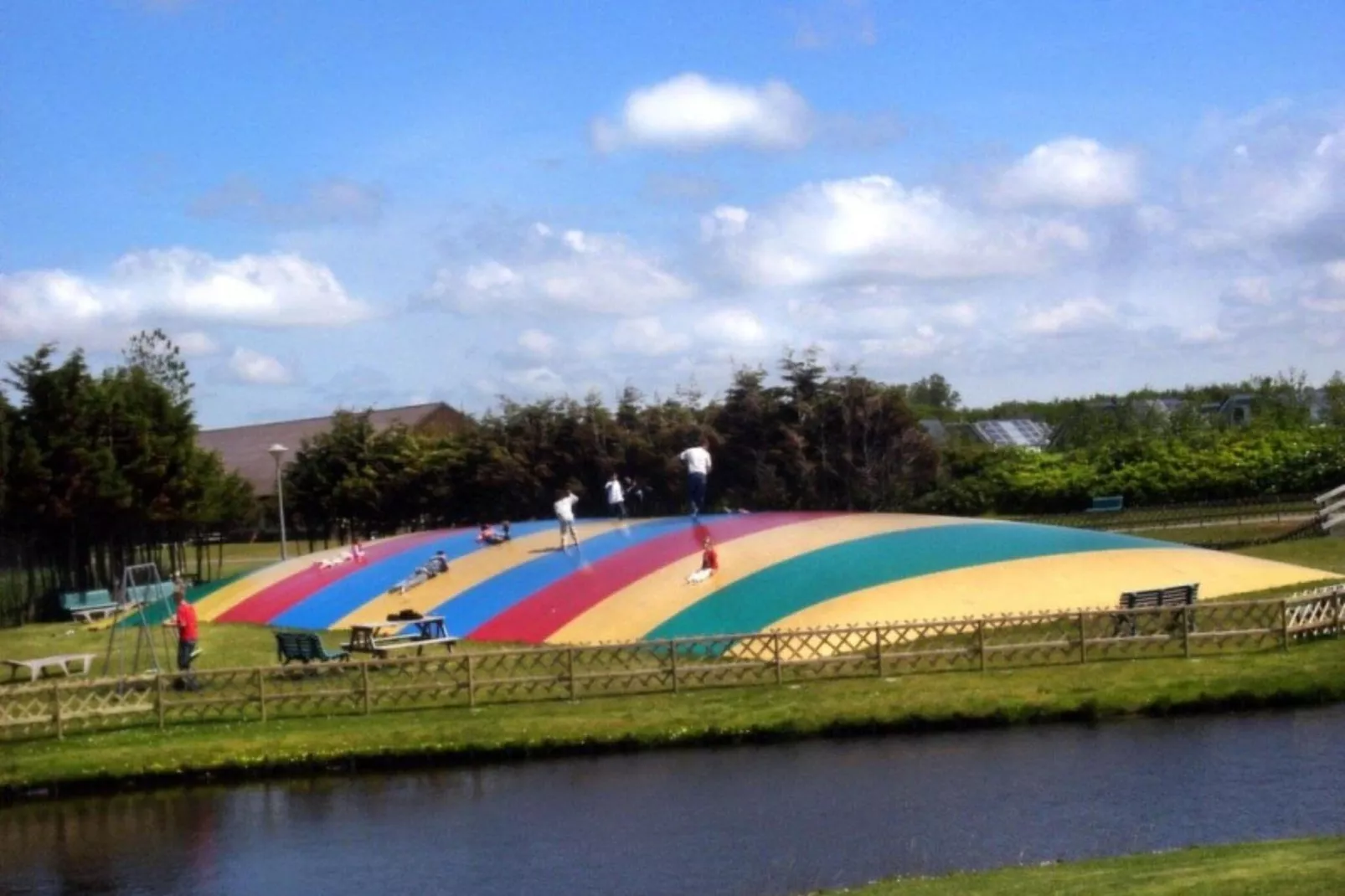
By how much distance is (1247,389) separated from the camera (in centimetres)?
10488

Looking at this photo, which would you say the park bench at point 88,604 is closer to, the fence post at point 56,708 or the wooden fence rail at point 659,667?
the wooden fence rail at point 659,667

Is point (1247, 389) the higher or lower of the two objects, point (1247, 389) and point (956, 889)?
the higher

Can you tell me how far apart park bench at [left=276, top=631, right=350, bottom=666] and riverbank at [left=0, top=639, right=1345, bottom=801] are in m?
3.54

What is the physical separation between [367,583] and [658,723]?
19573 millimetres

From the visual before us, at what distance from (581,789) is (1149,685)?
28.3 feet

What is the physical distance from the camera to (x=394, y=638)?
30.9m

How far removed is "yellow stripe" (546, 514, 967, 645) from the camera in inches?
1235

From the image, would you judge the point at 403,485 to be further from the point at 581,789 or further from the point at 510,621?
the point at 581,789

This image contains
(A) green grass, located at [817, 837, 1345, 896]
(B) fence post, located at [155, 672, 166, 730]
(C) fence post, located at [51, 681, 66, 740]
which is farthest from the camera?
(B) fence post, located at [155, 672, 166, 730]

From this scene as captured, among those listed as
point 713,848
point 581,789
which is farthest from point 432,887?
point 581,789

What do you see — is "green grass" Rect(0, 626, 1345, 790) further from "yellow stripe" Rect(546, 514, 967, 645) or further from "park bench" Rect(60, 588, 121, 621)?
"park bench" Rect(60, 588, 121, 621)

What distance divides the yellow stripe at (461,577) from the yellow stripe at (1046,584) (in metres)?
10.5

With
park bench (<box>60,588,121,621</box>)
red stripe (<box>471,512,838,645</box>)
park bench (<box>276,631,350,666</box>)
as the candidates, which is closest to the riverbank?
park bench (<box>276,631,350,666</box>)

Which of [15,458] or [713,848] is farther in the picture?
[15,458]
